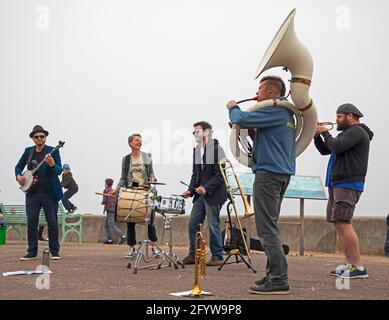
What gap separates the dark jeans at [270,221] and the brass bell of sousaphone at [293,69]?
599 millimetres

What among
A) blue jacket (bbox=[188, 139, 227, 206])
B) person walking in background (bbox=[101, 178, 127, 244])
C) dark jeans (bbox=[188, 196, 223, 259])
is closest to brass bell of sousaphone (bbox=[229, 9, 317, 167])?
blue jacket (bbox=[188, 139, 227, 206])

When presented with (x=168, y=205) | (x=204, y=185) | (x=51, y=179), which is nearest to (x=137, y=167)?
(x=51, y=179)

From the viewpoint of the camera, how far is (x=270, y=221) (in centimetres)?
617

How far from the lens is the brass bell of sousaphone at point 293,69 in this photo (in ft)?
20.2

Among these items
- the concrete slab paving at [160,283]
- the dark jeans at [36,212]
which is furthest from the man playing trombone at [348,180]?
the dark jeans at [36,212]

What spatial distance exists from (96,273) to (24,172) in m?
2.65

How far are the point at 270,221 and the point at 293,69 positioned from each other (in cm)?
144

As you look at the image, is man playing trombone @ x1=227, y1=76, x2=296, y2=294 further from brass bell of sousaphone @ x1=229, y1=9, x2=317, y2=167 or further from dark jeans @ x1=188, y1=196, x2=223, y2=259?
dark jeans @ x1=188, y1=196, x2=223, y2=259

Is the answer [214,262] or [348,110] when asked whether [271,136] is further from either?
[214,262]
